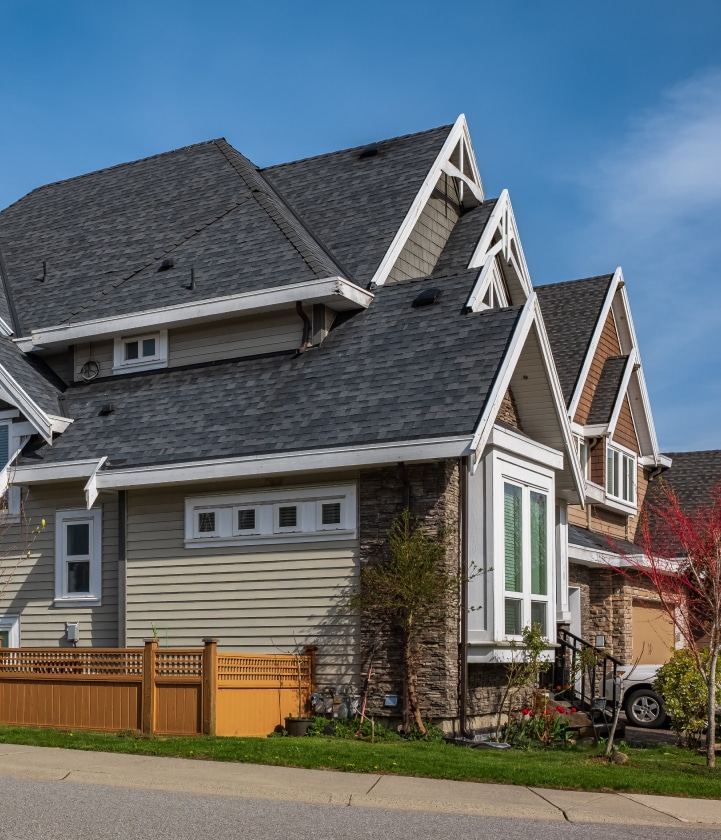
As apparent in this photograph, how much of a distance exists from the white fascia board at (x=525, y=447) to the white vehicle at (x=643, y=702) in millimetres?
4592

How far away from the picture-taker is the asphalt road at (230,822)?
8.70m

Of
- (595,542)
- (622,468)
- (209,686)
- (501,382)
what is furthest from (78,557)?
(622,468)

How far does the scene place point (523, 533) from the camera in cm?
1762

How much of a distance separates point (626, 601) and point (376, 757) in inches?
569

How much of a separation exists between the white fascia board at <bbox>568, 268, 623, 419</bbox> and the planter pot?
12.4 meters

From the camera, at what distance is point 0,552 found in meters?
19.6

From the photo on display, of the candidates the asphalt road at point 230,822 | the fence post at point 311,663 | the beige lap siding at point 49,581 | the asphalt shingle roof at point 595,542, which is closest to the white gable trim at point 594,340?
the asphalt shingle roof at point 595,542

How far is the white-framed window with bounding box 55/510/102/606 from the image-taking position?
18.7 m

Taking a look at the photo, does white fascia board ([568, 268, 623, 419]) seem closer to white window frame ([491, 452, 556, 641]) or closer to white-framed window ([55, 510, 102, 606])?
white window frame ([491, 452, 556, 641])

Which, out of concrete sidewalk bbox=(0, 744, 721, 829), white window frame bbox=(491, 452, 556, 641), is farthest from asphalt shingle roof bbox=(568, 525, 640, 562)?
concrete sidewalk bbox=(0, 744, 721, 829)

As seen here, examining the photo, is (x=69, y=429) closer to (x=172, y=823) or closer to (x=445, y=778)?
(x=445, y=778)

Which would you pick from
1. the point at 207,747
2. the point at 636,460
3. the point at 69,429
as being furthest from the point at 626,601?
the point at 207,747

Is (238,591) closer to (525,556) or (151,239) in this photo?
(525,556)

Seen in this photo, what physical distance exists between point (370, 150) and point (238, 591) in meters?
10.6
